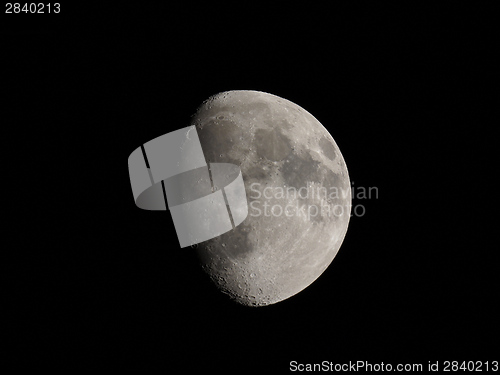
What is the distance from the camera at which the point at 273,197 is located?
550 cm

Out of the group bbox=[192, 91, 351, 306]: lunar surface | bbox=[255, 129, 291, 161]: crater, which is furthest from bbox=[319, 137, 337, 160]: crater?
Result: bbox=[255, 129, 291, 161]: crater

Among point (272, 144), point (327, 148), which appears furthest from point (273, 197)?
point (327, 148)

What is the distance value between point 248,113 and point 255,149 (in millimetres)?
590

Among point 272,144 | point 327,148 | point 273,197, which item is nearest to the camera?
point 273,197

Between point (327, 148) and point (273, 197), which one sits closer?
point (273, 197)

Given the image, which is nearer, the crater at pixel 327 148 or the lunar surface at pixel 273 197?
the lunar surface at pixel 273 197

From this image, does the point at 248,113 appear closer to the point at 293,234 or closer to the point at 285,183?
the point at 285,183

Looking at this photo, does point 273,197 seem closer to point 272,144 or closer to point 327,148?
point 272,144

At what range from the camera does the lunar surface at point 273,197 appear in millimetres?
5551

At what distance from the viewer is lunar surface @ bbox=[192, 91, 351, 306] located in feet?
18.2

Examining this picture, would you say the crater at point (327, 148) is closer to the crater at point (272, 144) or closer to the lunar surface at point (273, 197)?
the lunar surface at point (273, 197)

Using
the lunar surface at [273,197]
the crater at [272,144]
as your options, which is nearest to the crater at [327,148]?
the lunar surface at [273,197]

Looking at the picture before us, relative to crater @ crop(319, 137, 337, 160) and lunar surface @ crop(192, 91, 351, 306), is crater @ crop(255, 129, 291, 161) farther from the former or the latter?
crater @ crop(319, 137, 337, 160)

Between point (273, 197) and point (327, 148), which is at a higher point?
point (327, 148)
